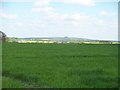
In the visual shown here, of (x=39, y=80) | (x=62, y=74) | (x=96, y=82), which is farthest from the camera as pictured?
(x=62, y=74)

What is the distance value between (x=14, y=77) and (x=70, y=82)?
3.31 metres

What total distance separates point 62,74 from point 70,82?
2183 mm

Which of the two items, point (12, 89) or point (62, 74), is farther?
point (62, 74)

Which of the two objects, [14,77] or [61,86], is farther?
[14,77]

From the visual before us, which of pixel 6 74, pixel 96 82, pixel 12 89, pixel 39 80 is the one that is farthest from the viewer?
pixel 6 74

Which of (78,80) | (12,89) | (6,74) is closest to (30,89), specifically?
(12,89)

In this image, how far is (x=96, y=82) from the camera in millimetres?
11859

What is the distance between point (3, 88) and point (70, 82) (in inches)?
101

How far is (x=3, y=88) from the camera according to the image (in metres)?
10.5

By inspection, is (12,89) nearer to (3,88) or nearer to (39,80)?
(3,88)

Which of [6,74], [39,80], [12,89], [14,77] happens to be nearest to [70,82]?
[39,80]

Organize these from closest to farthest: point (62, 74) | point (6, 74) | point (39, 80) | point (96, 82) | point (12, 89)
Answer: point (12, 89), point (96, 82), point (39, 80), point (62, 74), point (6, 74)

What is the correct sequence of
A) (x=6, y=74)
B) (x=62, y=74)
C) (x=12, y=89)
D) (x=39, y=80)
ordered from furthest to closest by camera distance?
(x=6, y=74), (x=62, y=74), (x=39, y=80), (x=12, y=89)

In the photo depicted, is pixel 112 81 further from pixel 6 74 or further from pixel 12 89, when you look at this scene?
pixel 6 74
